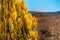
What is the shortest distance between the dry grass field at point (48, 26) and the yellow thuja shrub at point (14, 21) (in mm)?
1471

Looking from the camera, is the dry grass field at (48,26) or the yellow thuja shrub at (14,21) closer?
the yellow thuja shrub at (14,21)

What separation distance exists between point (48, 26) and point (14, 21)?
1741 millimetres

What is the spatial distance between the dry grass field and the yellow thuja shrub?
147cm

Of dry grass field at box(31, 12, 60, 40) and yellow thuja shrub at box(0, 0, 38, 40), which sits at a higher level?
yellow thuja shrub at box(0, 0, 38, 40)

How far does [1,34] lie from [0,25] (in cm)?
11

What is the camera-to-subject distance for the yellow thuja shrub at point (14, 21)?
7.85 feet

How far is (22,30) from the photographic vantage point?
2486 mm

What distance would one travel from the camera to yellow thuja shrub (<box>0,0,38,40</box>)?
2393 mm

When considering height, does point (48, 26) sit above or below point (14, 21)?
below

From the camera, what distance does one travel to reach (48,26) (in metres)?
4.05

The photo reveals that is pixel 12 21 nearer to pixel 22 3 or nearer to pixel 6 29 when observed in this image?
pixel 6 29

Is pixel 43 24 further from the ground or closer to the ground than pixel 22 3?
closer to the ground

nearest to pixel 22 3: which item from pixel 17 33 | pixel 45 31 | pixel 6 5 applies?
pixel 6 5

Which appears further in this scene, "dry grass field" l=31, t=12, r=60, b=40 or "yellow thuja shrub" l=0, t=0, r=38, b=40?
"dry grass field" l=31, t=12, r=60, b=40
